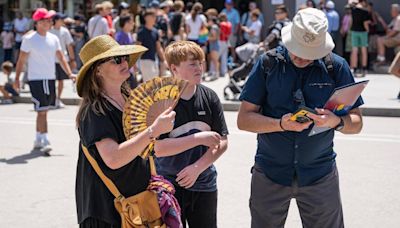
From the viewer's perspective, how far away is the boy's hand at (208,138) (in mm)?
3742

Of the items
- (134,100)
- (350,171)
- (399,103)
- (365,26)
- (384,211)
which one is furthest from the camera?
(365,26)

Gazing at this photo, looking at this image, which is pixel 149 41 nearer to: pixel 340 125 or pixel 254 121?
pixel 254 121

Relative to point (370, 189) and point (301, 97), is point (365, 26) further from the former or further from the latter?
point (301, 97)

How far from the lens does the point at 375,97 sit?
13.6 meters

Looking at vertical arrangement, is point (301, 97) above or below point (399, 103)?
above

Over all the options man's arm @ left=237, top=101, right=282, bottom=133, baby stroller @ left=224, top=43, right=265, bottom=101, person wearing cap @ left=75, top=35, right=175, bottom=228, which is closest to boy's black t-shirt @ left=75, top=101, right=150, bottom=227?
person wearing cap @ left=75, top=35, right=175, bottom=228

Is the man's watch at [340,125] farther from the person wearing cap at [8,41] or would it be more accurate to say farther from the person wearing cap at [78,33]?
the person wearing cap at [8,41]

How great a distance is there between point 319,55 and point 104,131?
127 cm

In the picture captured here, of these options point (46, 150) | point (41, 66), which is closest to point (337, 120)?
point (46, 150)

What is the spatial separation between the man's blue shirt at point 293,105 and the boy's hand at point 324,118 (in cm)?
16

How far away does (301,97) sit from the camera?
146 inches

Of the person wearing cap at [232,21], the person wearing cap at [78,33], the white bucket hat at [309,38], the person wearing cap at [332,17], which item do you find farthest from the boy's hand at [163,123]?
the person wearing cap at [78,33]

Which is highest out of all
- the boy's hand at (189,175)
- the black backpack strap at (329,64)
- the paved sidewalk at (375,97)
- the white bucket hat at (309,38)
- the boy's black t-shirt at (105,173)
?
the white bucket hat at (309,38)

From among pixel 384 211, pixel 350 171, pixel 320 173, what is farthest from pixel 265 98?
pixel 350 171
